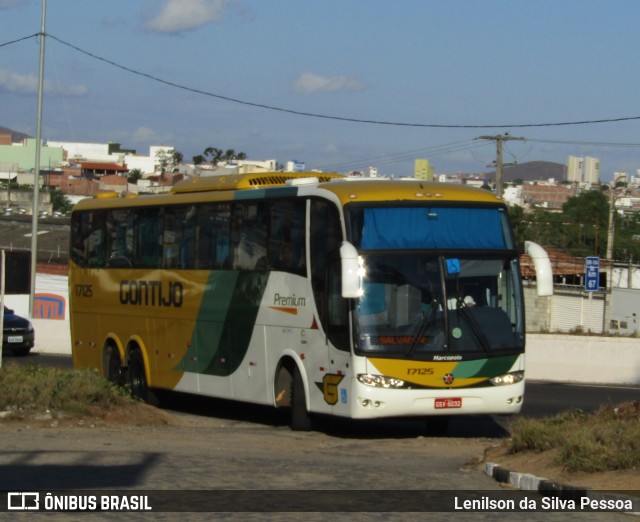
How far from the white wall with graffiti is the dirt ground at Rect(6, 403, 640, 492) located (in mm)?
20603

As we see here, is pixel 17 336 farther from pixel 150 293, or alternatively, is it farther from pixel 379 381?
pixel 379 381

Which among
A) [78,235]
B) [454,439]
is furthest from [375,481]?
[78,235]

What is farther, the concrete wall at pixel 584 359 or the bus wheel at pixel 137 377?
the concrete wall at pixel 584 359

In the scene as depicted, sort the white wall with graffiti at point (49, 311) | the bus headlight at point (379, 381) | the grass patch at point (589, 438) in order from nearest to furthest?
the grass patch at point (589, 438) < the bus headlight at point (379, 381) < the white wall with graffiti at point (49, 311)

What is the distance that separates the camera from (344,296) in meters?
13.6

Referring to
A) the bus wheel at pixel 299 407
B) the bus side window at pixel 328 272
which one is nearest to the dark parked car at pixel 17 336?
the bus wheel at pixel 299 407

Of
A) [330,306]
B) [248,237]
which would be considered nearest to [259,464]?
[330,306]

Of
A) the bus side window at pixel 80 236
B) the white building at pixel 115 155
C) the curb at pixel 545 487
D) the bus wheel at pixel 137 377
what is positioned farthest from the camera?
the white building at pixel 115 155

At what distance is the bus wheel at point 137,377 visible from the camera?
19766 mm

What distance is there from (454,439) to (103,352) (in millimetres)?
8152

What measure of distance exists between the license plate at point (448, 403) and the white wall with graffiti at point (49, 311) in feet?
80.0

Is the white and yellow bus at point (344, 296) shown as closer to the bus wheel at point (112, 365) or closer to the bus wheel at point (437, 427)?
the bus wheel at point (437, 427)

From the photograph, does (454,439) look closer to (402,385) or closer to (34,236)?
(402,385)

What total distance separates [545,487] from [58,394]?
7870 mm
